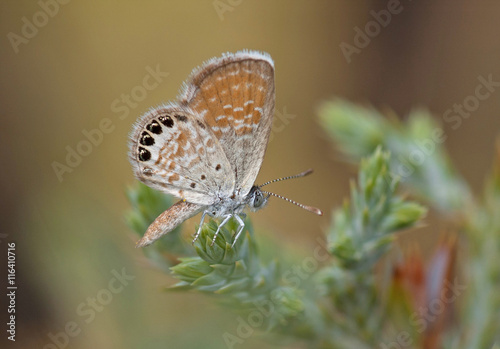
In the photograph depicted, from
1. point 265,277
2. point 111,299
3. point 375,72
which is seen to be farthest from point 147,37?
point 265,277
